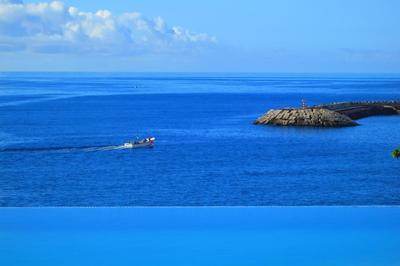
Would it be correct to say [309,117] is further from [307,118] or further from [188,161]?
[188,161]

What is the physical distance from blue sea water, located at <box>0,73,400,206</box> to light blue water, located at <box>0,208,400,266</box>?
189 inches

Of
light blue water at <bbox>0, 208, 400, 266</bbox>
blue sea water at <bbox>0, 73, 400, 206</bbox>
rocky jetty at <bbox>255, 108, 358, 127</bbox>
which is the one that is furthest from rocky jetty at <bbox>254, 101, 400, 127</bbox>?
light blue water at <bbox>0, 208, 400, 266</bbox>

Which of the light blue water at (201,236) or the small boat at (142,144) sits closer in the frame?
the light blue water at (201,236)

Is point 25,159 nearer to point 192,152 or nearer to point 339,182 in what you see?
point 192,152

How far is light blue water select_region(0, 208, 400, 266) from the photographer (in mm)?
3529

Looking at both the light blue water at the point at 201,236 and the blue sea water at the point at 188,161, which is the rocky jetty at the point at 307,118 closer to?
the blue sea water at the point at 188,161

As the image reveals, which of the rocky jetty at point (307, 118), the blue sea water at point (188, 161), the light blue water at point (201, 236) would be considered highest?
the light blue water at point (201, 236)

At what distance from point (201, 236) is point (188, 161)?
961 centimetres

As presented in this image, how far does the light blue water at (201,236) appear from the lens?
11.6ft

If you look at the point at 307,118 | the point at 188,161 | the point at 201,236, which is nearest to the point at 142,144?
the point at 188,161

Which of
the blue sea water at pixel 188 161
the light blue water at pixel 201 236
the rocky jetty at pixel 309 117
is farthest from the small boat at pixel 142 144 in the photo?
the light blue water at pixel 201 236

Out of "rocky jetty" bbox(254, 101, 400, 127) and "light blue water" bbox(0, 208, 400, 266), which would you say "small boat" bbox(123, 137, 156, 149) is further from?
"light blue water" bbox(0, 208, 400, 266)

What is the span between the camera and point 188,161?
13703mm

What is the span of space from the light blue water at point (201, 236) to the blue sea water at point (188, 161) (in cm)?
480
